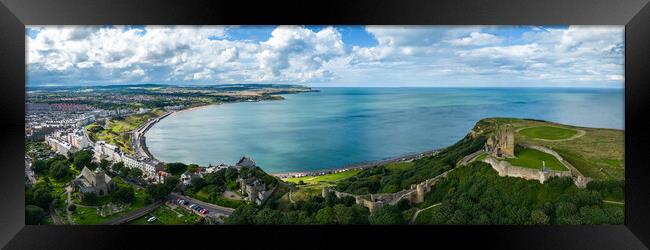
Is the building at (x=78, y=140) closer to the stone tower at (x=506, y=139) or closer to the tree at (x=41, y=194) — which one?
the tree at (x=41, y=194)

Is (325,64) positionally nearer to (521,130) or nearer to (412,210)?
(412,210)

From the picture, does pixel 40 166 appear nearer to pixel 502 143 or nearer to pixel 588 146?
pixel 502 143

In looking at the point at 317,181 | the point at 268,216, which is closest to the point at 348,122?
the point at 317,181

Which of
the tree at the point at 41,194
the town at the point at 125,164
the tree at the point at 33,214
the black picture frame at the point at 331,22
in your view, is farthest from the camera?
the town at the point at 125,164

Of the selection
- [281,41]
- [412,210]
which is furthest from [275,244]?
[281,41]

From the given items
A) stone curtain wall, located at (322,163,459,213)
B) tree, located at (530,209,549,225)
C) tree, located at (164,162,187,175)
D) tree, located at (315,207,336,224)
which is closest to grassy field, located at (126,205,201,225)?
tree, located at (164,162,187,175)

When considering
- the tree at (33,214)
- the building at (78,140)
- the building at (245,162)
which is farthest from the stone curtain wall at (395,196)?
the tree at (33,214)
